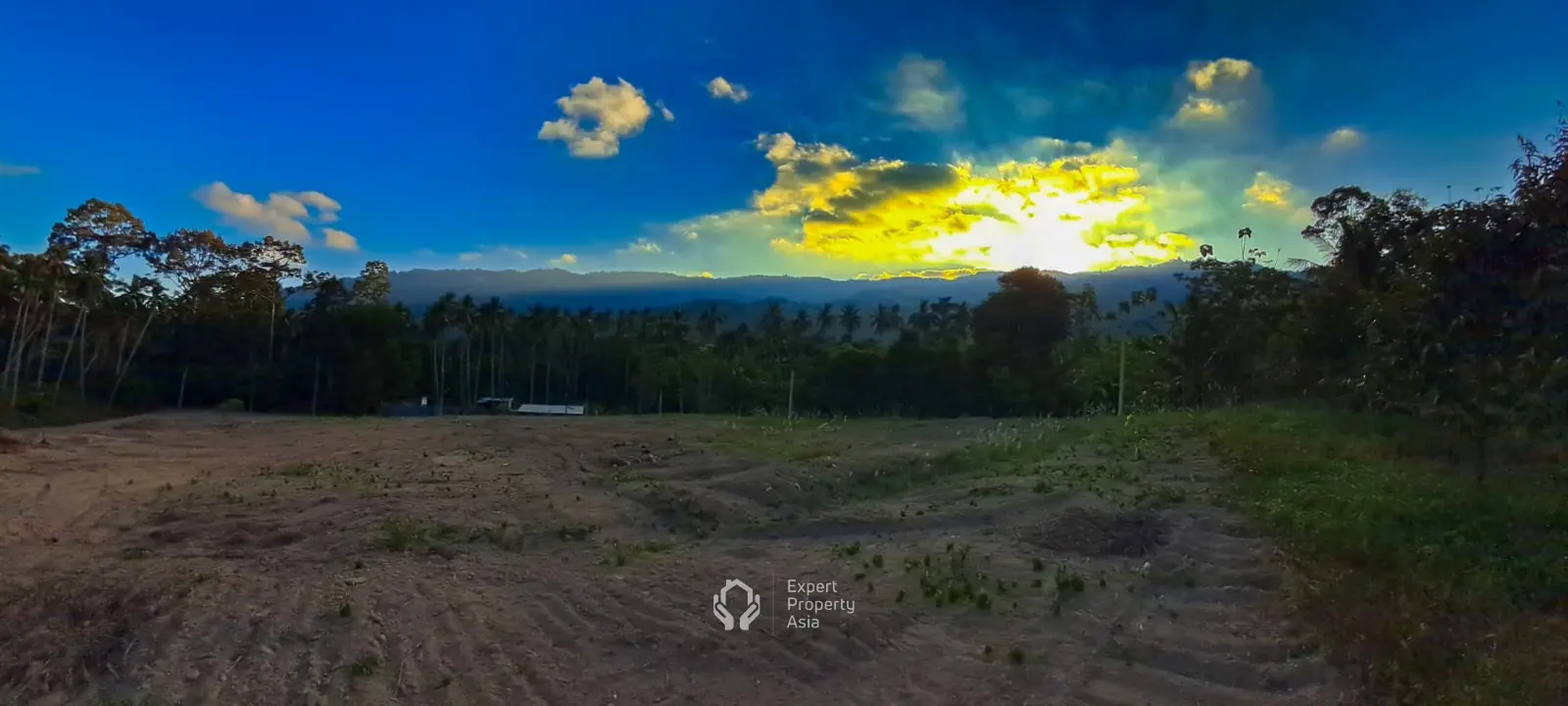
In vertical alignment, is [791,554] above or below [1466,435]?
below

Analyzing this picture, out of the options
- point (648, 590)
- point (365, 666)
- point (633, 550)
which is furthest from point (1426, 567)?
point (365, 666)

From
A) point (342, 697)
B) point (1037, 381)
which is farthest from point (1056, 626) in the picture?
point (1037, 381)

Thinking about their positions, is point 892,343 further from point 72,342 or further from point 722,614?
point 722,614

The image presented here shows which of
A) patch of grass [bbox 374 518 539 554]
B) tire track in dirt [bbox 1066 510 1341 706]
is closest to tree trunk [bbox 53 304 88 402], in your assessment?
patch of grass [bbox 374 518 539 554]

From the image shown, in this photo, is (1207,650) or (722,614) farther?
(722,614)

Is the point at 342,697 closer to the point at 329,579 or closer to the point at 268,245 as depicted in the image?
the point at 329,579

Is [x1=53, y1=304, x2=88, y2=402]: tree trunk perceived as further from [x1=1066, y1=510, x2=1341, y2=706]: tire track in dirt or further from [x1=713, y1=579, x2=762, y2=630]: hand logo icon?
[x1=1066, y1=510, x2=1341, y2=706]: tire track in dirt

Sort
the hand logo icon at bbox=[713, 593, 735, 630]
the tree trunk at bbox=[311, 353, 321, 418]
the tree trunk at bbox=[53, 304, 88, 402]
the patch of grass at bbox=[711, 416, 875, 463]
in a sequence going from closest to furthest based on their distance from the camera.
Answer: the hand logo icon at bbox=[713, 593, 735, 630]
the patch of grass at bbox=[711, 416, 875, 463]
the tree trunk at bbox=[53, 304, 88, 402]
the tree trunk at bbox=[311, 353, 321, 418]
